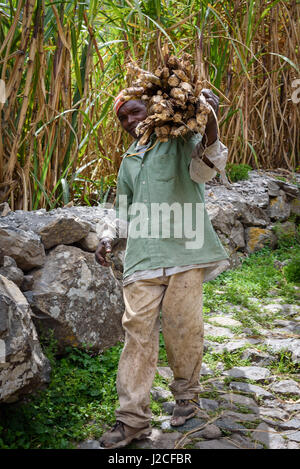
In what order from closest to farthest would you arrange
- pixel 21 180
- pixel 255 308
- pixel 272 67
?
1. pixel 21 180
2. pixel 255 308
3. pixel 272 67

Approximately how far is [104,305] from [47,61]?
167 cm

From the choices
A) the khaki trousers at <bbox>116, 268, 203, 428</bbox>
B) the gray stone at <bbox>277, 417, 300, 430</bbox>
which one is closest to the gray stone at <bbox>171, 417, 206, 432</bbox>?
the khaki trousers at <bbox>116, 268, 203, 428</bbox>

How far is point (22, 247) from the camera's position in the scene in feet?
8.65

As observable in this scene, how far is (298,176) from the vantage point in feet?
19.5

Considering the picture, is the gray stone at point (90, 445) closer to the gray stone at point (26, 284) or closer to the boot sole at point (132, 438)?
the boot sole at point (132, 438)

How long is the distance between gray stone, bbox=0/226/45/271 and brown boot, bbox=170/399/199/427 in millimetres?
1107

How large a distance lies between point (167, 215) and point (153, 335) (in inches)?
21.3

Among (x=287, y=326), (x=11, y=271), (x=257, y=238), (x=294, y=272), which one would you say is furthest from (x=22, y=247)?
(x=257, y=238)

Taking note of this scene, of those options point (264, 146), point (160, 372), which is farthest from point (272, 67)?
point (160, 372)

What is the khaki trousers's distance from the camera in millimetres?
2070

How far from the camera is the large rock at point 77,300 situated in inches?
103

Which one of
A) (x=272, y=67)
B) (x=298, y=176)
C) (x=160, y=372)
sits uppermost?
(x=272, y=67)

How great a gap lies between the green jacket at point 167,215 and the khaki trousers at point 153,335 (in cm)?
9
